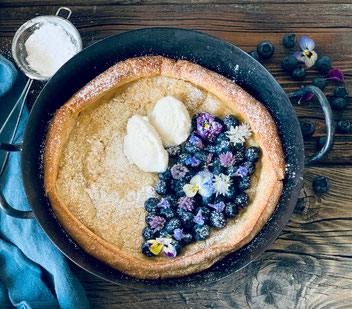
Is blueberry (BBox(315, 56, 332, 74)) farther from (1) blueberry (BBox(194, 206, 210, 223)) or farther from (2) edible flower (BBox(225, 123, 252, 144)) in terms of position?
(1) blueberry (BBox(194, 206, 210, 223))

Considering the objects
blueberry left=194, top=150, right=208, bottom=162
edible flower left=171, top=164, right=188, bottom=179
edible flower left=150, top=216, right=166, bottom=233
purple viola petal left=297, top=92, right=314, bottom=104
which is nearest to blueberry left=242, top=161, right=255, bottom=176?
blueberry left=194, top=150, right=208, bottom=162

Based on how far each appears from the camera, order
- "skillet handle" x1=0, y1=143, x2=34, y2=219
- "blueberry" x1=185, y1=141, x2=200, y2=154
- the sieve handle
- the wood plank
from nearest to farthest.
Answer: "skillet handle" x1=0, y1=143, x2=34, y2=219 < "blueberry" x1=185, y1=141, x2=200, y2=154 < the wood plank < the sieve handle

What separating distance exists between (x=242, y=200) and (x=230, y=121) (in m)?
0.44

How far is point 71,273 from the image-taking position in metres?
2.46

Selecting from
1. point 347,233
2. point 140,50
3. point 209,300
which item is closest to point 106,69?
point 140,50

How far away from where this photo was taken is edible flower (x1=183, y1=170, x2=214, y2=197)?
2.28m

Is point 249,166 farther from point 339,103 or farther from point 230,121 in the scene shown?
point 339,103

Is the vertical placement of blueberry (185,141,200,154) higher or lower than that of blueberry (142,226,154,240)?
higher

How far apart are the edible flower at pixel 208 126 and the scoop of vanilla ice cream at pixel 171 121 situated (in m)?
0.07

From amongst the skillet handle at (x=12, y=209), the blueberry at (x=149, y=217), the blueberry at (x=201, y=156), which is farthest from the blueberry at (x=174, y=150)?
the skillet handle at (x=12, y=209)

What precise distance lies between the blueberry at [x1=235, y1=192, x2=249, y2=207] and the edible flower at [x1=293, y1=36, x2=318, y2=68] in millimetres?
1041

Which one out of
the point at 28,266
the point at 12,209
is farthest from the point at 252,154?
the point at 28,266

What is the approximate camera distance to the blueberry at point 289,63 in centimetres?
273

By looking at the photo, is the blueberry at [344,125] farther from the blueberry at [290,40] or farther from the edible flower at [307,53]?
the blueberry at [290,40]
